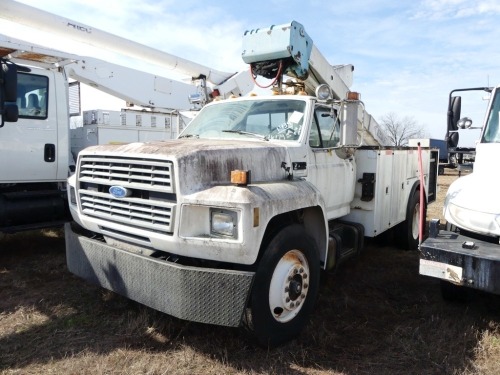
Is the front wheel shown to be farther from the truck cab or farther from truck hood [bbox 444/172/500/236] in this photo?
the truck cab

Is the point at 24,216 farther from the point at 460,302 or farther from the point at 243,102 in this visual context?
the point at 460,302

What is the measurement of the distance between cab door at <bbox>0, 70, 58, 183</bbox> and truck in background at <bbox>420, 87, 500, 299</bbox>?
5.15 m

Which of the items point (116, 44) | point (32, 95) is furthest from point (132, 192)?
point (116, 44)

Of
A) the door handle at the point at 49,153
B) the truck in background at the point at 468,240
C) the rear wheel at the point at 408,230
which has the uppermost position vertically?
the door handle at the point at 49,153

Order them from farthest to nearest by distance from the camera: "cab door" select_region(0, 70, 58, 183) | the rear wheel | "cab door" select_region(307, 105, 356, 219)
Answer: the rear wheel, "cab door" select_region(0, 70, 58, 183), "cab door" select_region(307, 105, 356, 219)

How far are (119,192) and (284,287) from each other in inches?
60.1

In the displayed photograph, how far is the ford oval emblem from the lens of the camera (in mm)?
3297

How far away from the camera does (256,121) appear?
4426 mm

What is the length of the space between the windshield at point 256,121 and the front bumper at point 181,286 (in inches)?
66.2

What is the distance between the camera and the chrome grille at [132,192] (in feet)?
10.1

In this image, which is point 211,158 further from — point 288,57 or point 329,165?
point 288,57

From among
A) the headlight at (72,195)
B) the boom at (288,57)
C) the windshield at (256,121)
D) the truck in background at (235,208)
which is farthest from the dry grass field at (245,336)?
the boom at (288,57)

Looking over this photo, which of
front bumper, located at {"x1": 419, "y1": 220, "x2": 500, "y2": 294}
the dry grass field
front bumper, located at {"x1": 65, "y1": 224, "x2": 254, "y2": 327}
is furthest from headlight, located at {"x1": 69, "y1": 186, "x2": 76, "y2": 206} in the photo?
front bumper, located at {"x1": 419, "y1": 220, "x2": 500, "y2": 294}

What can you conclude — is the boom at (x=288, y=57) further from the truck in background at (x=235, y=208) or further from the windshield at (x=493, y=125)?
the windshield at (x=493, y=125)
